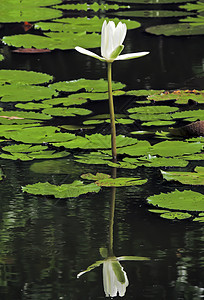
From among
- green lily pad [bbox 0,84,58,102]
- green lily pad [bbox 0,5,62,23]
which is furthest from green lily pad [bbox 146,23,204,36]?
green lily pad [bbox 0,84,58,102]

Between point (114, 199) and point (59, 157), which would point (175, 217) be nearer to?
point (114, 199)

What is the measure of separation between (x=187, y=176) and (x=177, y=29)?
12.7 feet

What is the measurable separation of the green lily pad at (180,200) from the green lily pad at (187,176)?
4.9 inches

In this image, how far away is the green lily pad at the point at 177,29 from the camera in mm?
6371

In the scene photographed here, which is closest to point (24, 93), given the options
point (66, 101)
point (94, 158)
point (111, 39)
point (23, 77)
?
point (66, 101)

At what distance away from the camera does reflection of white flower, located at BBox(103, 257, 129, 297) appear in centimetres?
198

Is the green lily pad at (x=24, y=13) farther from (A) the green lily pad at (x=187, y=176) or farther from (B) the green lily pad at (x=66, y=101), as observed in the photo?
(A) the green lily pad at (x=187, y=176)

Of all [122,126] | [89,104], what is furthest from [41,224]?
[89,104]

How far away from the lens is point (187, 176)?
283 centimetres

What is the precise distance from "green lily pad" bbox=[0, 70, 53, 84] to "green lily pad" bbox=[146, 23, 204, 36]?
1.91 meters

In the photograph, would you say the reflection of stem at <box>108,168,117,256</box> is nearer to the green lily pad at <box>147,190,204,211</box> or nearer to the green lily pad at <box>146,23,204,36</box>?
the green lily pad at <box>147,190,204,211</box>

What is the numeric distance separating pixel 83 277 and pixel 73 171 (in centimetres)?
96

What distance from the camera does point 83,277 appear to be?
2066mm

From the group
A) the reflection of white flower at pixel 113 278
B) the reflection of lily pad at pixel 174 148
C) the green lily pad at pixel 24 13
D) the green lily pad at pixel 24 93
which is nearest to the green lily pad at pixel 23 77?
the green lily pad at pixel 24 93
